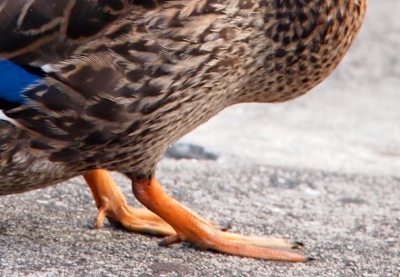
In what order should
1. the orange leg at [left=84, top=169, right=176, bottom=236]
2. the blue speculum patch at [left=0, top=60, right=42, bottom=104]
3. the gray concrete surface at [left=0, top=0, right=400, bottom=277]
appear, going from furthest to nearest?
the orange leg at [left=84, top=169, right=176, bottom=236]
the gray concrete surface at [left=0, top=0, right=400, bottom=277]
the blue speculum patch at [left=0, top=60, right=42, bottom=104]

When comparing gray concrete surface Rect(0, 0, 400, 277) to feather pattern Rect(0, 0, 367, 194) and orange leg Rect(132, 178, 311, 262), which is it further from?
feather pattern Rect(0, 0, 367, 194)

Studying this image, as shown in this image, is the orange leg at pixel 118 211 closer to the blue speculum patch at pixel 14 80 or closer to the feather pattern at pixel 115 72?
the feather pattern at pixel 115 72

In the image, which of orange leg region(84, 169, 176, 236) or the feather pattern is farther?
orange leg region(84, 169, 176, 236)

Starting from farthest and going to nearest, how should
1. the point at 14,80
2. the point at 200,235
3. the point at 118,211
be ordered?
the point at 118,211, the point at 200,235, the point at 14,80

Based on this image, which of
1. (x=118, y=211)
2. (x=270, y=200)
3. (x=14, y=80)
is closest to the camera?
(x=14, y=80)

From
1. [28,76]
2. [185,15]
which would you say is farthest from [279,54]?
[28,76]

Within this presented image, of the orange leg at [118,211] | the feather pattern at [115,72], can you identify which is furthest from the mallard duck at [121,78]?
the orange leg at [118,211]

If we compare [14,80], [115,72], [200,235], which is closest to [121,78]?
[115,72]

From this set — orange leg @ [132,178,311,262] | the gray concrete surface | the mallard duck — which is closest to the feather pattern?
the mallard duck

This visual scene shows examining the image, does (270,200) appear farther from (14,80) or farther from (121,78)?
(14,80)

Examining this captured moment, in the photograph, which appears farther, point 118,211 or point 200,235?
point 118,211
